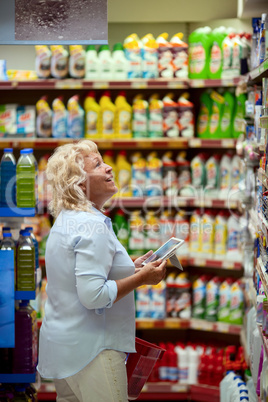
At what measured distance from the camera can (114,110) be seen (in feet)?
15.6

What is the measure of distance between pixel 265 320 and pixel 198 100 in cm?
290

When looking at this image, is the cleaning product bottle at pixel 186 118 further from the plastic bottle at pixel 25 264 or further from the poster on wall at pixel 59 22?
the poster on wall at pixel 59 22

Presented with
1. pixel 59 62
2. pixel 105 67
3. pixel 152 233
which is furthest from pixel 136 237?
pixel 59 62

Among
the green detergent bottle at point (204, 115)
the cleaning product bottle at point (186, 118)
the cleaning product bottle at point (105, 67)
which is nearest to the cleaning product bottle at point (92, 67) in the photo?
the cleaning product bottle at point (105, 67)

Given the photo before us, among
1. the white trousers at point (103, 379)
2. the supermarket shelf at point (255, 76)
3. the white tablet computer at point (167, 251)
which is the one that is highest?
the supermarket shelf at point (255, 76)

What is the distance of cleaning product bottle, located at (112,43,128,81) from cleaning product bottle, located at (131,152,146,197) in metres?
0.66

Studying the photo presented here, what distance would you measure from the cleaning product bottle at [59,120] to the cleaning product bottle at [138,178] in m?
0.61

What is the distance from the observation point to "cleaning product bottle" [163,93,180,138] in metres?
4.73

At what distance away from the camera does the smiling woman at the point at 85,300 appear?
2307 mm

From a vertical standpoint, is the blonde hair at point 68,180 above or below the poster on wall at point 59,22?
below

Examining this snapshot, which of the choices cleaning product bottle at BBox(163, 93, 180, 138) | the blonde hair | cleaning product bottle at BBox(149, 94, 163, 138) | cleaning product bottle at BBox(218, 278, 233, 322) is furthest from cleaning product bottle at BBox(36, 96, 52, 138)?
the blonde hair

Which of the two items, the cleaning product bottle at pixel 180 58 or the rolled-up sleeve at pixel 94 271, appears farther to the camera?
the cleaning product bottle at pixel 180 58

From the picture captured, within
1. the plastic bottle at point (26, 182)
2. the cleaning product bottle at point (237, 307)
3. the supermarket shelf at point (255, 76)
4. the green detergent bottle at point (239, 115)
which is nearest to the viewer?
the plastic bottle at point (26, 182)

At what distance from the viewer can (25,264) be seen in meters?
3.20
